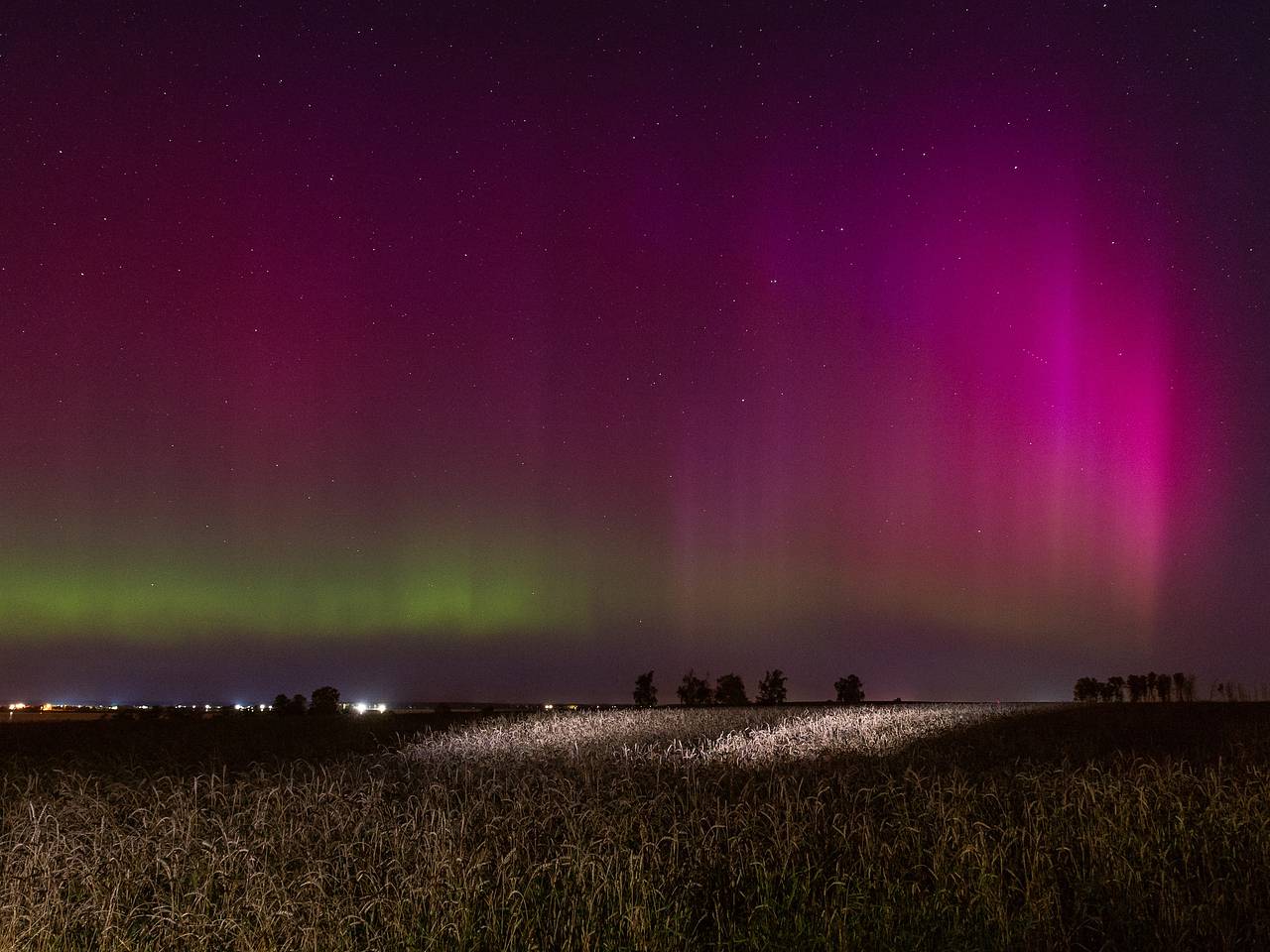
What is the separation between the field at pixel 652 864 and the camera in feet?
21.5

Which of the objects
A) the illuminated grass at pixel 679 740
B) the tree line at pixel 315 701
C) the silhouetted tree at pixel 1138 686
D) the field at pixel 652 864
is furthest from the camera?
the silhouetted tree at pixel 1138 686

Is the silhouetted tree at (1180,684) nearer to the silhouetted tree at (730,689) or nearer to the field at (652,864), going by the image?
the silhouetted tree at (730,689)

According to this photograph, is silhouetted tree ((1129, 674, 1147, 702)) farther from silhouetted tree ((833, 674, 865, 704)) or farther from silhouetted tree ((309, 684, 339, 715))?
silhouetted tree ((309, 684, 339, 715))

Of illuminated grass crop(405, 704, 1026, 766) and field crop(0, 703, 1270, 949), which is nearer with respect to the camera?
field crop(0, 703, 1270, 949)

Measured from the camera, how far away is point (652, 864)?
748cm

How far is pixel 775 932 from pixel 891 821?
8.44 feet

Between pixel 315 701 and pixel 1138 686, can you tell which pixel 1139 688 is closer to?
pixel 1138 686

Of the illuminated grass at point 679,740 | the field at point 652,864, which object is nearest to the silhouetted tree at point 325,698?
the illuminated grass at point 679,740

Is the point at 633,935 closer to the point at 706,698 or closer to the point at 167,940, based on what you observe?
the point at 167,940

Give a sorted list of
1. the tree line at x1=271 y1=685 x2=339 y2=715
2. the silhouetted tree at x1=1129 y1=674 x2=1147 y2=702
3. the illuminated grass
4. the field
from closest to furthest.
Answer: the field < the illuminated grass < the tree line at x1=271 y1=685 x2=339 y2=715 < the silhouetted tree at x1=1129 y1=674 x2=1147 y2=702

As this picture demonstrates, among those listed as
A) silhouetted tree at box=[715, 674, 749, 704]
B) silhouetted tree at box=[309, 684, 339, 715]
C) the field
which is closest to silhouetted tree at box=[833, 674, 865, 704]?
silhouetted tree at box=[715, 674, 749, 704]

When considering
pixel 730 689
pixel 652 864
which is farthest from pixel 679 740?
pixel 730 689

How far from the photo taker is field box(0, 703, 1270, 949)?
6.55m

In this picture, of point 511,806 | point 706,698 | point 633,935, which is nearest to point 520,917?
point 633,935
